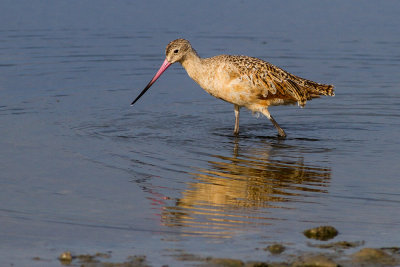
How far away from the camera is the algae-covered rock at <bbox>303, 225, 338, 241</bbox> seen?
276 inches

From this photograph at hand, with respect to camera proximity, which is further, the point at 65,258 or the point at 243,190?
the point at 243,190

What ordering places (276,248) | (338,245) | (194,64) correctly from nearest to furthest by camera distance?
1. (276,248)
2. (338,245)
3. (194,64)

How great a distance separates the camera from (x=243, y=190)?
8.73 meters

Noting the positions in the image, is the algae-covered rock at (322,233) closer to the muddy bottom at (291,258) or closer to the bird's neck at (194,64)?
the muddy bottom at (291,258)

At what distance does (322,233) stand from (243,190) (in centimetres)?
181

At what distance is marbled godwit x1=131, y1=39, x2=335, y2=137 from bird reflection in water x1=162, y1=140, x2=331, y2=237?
0.76m

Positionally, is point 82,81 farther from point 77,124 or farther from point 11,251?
point 11,251

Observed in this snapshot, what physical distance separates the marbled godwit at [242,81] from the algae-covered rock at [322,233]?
4.32 meters

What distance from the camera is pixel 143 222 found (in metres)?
7.50

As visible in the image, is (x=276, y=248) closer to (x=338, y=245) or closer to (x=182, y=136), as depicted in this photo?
(x=338, y=245)

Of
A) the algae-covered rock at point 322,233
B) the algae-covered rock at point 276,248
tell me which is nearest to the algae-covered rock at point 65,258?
the algae-covered rock at point 276,248

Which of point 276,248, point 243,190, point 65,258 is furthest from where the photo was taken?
point 243,190

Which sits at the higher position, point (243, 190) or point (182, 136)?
point (182, 136)

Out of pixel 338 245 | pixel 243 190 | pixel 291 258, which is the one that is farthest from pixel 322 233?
pixel 243 190
